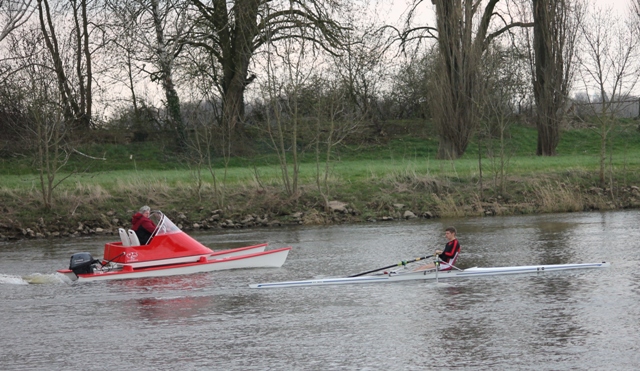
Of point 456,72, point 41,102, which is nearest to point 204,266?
point 41,102

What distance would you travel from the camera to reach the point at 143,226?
16.8m

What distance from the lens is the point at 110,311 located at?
42.1ft

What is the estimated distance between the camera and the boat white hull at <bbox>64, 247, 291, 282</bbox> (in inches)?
634

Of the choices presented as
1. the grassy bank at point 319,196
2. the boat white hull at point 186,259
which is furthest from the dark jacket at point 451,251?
the grassy bank at point 319,196

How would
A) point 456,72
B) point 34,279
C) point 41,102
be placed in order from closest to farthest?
point 34,279, point 41,102, point 456,72

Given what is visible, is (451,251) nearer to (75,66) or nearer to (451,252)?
(451,252)

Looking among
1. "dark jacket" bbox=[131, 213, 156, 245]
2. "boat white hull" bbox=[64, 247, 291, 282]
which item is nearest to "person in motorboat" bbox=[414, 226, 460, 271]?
"boat white hull" bbox=[64, 247, 291, 282]

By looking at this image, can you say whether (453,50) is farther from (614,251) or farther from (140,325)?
(140,325)

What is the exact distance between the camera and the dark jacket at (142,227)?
16.8 metres

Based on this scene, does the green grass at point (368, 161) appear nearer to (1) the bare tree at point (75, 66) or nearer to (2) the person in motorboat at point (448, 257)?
(1) the bare tree at point (75, 66)

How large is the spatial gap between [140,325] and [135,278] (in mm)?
4737

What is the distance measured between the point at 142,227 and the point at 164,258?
778 millimetres

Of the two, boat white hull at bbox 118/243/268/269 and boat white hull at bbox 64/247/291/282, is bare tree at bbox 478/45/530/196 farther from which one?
boat white hull at bbox 64/247/291/282

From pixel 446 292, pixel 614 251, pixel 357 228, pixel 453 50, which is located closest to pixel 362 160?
pixel 453 50
